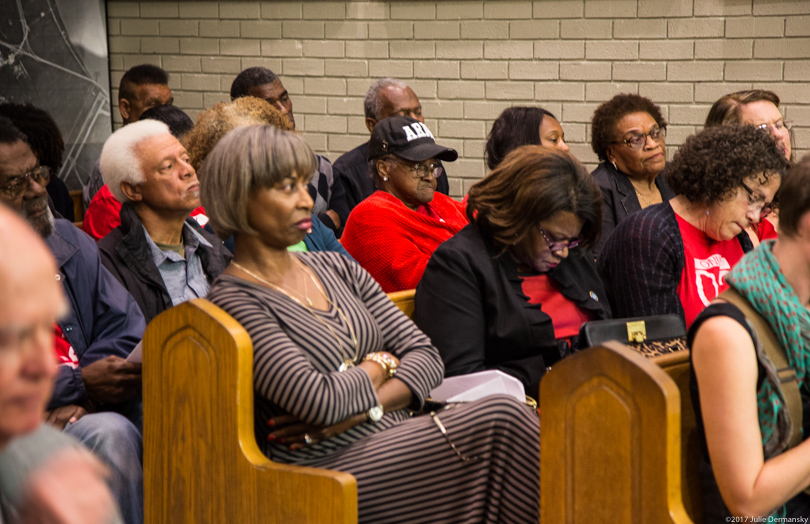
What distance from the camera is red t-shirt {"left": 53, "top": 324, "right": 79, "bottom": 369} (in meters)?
2.02

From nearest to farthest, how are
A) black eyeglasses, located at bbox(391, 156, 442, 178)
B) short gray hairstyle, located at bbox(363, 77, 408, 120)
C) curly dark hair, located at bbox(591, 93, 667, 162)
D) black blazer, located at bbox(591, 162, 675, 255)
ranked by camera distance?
black eyeglasses, located at bbox(391, 156, 442, 178) → black blazer, located at bbox(591, 162, 675, 255) → curly dark hair, located at bbox(591, 93, 667, 162) → short gray hairstyle, located at bbox(363, 77, 408, 120)

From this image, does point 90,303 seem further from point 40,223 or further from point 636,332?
point 636,332

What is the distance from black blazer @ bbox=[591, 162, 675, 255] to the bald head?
9.54ft

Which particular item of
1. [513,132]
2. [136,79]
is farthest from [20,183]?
[136,79]

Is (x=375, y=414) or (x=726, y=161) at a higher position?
(x=726, y=161)

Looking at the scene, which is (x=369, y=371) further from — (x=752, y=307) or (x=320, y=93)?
(x=320, y=93)

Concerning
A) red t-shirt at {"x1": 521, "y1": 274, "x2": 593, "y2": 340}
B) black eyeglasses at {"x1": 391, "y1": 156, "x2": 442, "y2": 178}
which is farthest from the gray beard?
black eyeglasses at {"x1": 391, "y1": 156, "x2": 442, "y2": 178}

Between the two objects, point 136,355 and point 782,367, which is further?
point 136,355

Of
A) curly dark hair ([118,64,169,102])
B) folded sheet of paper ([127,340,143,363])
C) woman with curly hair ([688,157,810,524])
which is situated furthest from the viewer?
curly dark hair ([118,64,169,102])

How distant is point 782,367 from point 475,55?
3907mm

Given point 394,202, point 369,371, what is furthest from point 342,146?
point 369,371

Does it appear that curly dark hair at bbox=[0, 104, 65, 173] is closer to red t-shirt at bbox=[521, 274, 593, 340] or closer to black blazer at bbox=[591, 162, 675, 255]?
red t-shirt at bbox=[521, 274, 593, 340]

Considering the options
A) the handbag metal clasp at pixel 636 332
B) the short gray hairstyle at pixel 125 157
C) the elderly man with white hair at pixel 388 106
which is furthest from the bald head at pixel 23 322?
the elderly man with white hair at pixel 388 106

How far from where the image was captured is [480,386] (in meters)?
1.96
